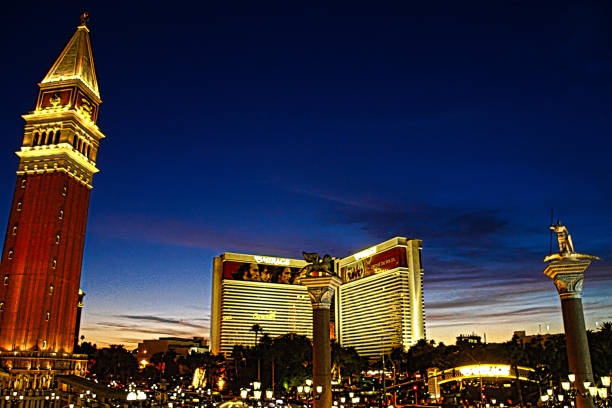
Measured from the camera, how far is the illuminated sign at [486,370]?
55.5 m

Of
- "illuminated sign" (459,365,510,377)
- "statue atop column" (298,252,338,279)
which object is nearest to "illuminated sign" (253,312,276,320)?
"illuminated sign" (459,365,510,377)

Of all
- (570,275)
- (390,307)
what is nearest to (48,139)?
(570,275)

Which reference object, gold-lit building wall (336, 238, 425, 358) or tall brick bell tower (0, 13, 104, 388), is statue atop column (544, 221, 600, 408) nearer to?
tall brick bell tower (0, 13, 104, 388)

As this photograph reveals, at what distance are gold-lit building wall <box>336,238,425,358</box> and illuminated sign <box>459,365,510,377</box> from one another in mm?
94980

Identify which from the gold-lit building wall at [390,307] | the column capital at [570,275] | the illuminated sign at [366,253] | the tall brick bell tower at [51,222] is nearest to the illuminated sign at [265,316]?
the gold-lit building wall at [390,307]

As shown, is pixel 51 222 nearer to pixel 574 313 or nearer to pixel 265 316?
pixel 574 313

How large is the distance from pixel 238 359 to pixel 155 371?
3288cm

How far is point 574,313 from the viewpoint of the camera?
30766 mm

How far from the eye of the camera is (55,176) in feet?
211

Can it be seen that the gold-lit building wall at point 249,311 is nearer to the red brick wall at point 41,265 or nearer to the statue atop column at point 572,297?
the red brick wall at point 41,265

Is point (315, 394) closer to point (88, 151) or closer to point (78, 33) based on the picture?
point (88, 151)

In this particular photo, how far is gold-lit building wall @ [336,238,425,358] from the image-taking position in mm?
159500

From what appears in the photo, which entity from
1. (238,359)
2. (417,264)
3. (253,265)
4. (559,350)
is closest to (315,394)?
(559,350)

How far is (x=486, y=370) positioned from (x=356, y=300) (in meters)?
136
